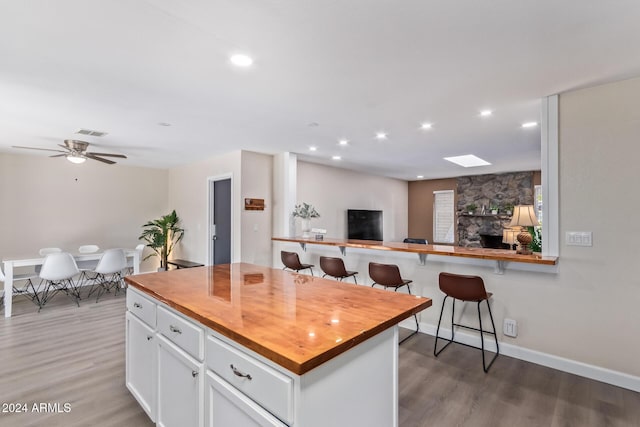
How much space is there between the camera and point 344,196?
23.1 ft

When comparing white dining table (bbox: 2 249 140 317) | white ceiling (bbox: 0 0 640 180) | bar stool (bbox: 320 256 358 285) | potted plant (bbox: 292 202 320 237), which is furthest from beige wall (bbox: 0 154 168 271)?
bar stool (bbox: 320 256 358 285)

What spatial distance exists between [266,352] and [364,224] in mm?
6455

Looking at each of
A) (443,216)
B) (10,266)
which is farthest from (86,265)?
(443,216)

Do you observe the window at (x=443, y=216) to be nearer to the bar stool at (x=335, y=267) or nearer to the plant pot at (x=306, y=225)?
the plant pot at (x=306, y=225)

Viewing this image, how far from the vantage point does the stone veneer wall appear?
23.2 ft

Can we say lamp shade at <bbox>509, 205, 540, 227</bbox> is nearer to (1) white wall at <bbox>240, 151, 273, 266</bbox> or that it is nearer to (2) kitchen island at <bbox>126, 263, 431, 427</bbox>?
(2) kitchen island at <bbox>126, 263, 431, 427</bbox>

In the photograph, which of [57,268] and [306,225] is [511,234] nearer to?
[306,225]

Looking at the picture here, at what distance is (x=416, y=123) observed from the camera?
11.8ft

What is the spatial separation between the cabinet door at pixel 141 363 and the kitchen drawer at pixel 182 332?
0.20 meters

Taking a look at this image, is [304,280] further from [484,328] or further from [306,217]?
A: [306,217]

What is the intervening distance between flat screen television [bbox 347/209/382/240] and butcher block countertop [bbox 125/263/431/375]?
189 inches

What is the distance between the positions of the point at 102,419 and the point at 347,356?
193 centimetres

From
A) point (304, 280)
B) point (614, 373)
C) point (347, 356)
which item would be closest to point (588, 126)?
point (614, 373)

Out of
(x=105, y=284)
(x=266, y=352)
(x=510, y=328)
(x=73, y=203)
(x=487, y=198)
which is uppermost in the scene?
(x=487, y=198)
